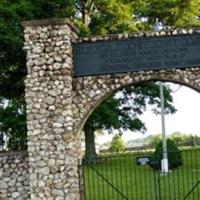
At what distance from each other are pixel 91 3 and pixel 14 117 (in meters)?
7.79

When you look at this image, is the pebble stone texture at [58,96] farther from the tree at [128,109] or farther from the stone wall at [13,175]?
the tree at [128,109]

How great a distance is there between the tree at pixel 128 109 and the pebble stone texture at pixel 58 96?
14.1 m

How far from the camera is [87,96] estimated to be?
51.1 feet

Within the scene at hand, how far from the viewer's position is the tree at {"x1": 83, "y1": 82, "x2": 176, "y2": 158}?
3014cm

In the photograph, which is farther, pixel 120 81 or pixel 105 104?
pixel 105 104

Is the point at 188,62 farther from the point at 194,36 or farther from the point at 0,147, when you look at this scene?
the point at 0,147

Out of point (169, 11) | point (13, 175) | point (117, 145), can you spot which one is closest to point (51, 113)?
point (13, 175)

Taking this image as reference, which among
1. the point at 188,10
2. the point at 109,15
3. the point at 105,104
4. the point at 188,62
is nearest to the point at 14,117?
the point at 105,104

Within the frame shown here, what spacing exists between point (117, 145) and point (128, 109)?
13.6 metres

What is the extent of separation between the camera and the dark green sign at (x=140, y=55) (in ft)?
50.6

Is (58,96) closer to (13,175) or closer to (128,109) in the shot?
(13,175)

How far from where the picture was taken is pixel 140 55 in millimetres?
15492

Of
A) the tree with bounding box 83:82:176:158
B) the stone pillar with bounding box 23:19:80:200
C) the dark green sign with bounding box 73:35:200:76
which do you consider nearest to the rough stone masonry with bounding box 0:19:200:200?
the stone pillar with bounding box 23:19:80:200

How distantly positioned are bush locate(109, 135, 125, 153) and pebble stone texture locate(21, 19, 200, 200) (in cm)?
2898
